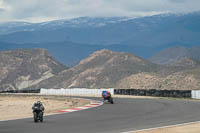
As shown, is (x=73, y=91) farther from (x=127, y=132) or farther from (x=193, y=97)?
(x=127, y=132)

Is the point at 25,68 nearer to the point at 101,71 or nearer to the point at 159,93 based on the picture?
the point at 101,71

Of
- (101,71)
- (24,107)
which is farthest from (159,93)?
(101,71)

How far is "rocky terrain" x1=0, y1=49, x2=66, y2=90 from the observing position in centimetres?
17200

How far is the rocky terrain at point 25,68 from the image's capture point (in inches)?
6772

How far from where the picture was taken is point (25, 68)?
181 meters

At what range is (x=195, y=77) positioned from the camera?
106 m

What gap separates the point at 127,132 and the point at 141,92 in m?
44.3

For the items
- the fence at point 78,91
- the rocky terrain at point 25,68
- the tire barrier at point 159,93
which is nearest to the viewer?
the tire barrier at point 159,93

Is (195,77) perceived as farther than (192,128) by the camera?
Yes

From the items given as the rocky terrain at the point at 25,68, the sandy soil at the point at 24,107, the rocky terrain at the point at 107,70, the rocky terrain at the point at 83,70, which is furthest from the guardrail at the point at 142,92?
the rocky terrain at the point at 25,68

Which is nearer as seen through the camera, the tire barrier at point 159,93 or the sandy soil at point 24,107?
the sandy soil at point 24,107

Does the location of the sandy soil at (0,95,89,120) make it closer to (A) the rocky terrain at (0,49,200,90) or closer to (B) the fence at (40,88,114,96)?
(B) the fence at (40,88,114,96)

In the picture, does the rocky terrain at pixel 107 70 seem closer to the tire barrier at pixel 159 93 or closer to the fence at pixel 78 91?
the fence at pixel 78 91

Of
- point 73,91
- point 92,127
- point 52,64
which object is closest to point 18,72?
point 52,64
